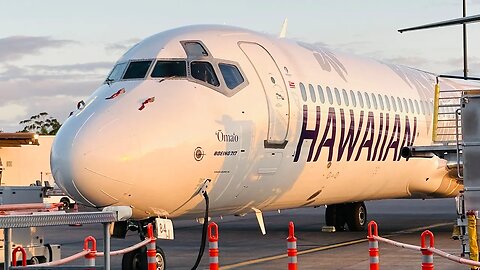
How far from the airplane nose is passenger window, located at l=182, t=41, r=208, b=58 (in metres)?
2.46

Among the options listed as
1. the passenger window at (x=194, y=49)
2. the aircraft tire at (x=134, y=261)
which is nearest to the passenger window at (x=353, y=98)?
the passenger window at (x=194, y=49)

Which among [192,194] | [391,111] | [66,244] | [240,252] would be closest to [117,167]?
[192,194]

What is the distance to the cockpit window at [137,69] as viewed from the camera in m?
13.9

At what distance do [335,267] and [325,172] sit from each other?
201cm

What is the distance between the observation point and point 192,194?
13.3 meters

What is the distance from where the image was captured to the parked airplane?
40.4 feet

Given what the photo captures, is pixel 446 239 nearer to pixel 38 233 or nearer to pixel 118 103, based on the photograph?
pixel 38 233

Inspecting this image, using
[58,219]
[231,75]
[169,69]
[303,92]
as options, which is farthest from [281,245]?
[58,219]

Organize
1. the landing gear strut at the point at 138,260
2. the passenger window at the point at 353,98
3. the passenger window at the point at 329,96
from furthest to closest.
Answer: the passenger window at the point at 353,98
the passenger window at the point at 329,96
the landing gear strut at the point at 138,260

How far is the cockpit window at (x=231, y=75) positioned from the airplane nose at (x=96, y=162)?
2492mm

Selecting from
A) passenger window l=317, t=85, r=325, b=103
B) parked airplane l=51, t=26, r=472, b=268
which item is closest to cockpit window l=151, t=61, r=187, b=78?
parked airplane l=51, t=26, r=472, b=268

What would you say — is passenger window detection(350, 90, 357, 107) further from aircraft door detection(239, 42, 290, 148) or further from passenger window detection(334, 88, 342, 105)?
aircraft door detection(239, 42, 290, 148)

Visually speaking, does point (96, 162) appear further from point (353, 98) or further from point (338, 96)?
point (353, 98)

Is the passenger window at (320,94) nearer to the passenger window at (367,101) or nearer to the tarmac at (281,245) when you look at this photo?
the passenger window at (367,101)
